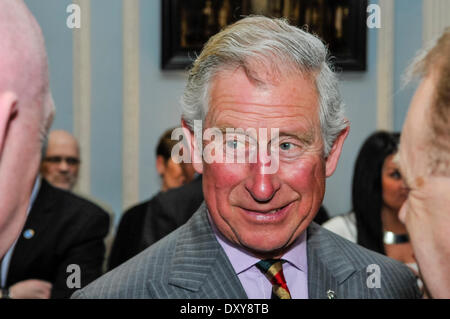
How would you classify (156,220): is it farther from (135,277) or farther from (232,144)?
(232,144)

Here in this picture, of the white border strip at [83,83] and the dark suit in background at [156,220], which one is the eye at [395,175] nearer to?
the dark suit in background at [156,220]

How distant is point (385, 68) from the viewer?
1.32 metres

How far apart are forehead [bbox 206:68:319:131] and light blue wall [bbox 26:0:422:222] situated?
0.41 metres

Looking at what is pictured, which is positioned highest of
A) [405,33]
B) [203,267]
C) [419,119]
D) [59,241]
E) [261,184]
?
[405,33]

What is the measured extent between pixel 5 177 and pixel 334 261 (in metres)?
0.61

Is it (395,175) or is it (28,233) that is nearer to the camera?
(28,233)

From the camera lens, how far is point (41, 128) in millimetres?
591

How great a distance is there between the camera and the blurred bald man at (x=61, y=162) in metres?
2.07

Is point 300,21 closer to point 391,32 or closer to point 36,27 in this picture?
point 391,32

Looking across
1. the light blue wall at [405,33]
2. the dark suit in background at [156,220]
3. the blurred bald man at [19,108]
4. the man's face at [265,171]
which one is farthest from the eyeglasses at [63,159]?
the blurred bald man at [19,108]

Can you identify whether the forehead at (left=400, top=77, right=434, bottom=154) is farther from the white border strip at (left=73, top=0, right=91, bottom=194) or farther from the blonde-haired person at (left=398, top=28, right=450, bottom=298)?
the white border strip at (left=73, top=0, right=91, bottom=194)

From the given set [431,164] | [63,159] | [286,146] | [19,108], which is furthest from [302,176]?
[63,159]

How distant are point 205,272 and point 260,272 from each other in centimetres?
9

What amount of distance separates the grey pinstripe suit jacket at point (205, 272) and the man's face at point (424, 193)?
1.06 feet
